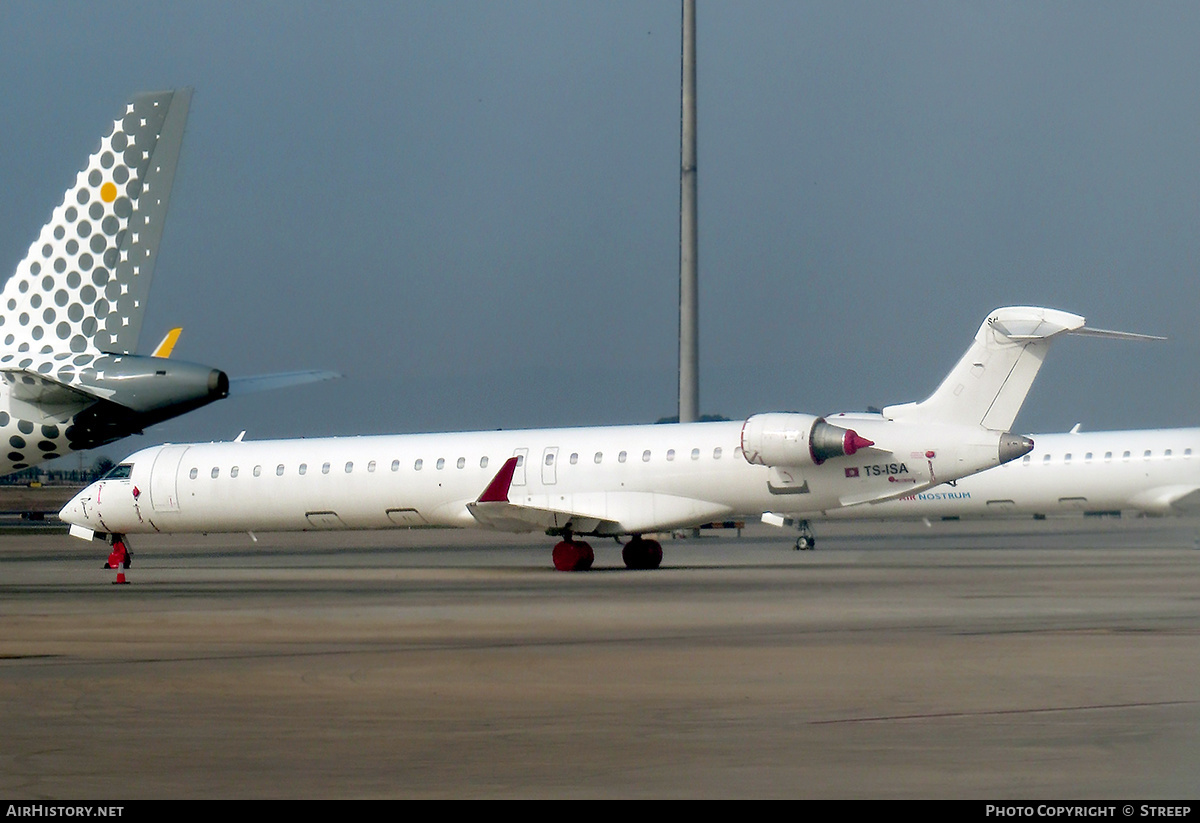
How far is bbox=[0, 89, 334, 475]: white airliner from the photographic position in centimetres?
1645

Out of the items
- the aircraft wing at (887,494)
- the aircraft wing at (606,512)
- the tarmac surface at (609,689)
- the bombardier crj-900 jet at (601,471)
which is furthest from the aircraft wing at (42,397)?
the aircraft wing at (887,494)

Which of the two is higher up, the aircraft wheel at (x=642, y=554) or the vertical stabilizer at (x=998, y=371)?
the vertical stabilizer at (x=998, y=371)

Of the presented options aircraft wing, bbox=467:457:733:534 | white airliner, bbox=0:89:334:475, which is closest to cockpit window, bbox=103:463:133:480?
aircraft wing, bbox=467:457:733:534

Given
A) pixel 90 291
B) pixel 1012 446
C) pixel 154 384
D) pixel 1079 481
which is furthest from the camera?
pixel 1079 481

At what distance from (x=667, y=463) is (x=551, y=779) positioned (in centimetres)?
2467

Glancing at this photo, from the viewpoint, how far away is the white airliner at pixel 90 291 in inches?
648

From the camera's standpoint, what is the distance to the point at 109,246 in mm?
17203

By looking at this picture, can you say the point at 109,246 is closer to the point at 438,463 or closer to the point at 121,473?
the point at 438,463

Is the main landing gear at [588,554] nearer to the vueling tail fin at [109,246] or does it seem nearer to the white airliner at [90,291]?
the white airliner at [90,291]

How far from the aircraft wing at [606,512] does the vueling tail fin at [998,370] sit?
181 inches

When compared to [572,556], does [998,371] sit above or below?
above

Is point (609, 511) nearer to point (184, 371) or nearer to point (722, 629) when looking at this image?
point (722, 629)

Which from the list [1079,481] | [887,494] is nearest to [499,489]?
[887,494]

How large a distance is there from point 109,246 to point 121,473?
21319 mm
